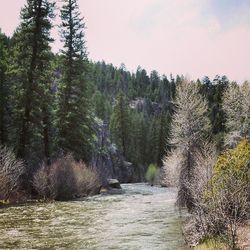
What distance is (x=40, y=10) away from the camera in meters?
39.1

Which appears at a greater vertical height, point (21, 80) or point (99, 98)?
point (99, 98)

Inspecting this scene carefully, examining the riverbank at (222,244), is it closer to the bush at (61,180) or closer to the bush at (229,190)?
the bush at (229,190)

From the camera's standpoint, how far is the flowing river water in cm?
1606

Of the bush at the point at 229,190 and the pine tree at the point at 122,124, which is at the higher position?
the pine tree at the point at 122,124

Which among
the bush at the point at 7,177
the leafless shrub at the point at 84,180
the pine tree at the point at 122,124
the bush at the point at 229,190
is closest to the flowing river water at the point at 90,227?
the bush at the point at 7,177

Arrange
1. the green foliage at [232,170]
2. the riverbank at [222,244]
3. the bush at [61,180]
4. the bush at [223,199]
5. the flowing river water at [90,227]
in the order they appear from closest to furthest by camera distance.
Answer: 1. the riverbank at [222,244]
2. the bush at [223,199]
3. the green foliage at [232,170]
4. the flowing river water at [90,227]
5. the bush at [61,180]

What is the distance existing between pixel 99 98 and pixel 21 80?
78.6 m

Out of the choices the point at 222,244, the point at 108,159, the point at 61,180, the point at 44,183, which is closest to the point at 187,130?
the point at 61,180

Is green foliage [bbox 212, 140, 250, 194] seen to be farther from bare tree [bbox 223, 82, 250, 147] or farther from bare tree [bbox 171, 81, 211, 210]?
bare tree [bbox 223, 82, 250, 147]

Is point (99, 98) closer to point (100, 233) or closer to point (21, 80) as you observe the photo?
point (21, 80)

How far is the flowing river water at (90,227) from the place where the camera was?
16.1m

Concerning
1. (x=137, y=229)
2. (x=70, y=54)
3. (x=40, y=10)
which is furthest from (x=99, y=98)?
(x=137, y=229)

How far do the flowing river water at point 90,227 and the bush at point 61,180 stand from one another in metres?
5.86

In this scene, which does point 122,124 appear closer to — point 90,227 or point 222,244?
point 90,227
